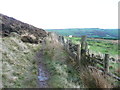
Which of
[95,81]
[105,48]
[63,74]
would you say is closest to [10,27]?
[63,74]

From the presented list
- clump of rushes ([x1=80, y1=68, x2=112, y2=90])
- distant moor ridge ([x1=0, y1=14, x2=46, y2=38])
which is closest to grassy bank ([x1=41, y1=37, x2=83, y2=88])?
clump of rushes ([x1=80, y1=68, x2=112, y2=90])

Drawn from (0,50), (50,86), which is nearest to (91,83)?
(50,86)

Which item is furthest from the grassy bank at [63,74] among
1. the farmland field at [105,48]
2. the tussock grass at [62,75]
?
the farmland field at [105,48]

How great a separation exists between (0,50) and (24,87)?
4.17 meters

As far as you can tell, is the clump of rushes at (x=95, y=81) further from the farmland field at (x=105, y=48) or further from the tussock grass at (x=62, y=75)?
the farmland field at (x=105, y=48)

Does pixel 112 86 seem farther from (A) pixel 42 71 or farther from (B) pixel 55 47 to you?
(B) pixel 55 47

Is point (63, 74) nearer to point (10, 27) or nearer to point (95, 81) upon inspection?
point (95, 81)

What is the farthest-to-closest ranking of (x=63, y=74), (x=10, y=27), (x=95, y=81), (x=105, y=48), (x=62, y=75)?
(x=105, y=48) < (x=10, y=27) < (x=63, y=74) < (x=62, y=75) < (x=95, y=81)

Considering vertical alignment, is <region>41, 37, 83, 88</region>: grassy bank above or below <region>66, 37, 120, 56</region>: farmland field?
above

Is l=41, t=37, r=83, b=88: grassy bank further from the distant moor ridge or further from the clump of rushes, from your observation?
the distant moor ridge

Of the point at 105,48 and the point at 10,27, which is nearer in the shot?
the point at 10,27

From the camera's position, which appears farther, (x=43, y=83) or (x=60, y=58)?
(x=60, y=58)

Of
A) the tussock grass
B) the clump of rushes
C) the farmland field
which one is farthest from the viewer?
the farmland field

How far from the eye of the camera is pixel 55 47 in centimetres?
1112
